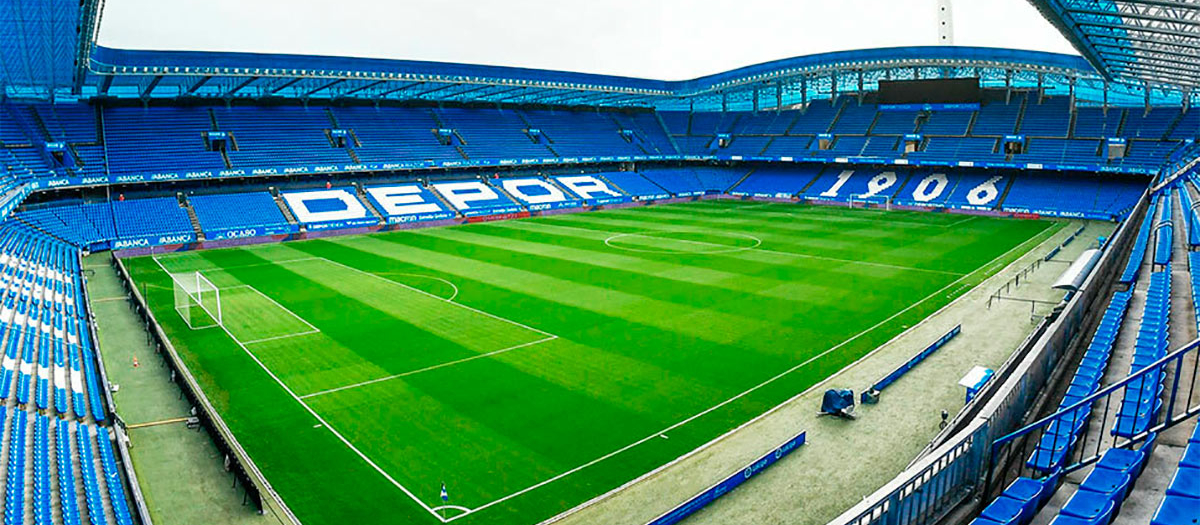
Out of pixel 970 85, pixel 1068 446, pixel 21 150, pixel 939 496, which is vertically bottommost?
pixel 939 496

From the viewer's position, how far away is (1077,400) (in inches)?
456

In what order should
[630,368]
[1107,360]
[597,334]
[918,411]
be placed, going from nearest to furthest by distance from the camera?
[1107,360] → [918,411] → [630,368] → [597,334]

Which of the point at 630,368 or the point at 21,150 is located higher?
the point at 21,150

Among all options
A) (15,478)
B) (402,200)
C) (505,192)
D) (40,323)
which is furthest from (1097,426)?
(505,192)

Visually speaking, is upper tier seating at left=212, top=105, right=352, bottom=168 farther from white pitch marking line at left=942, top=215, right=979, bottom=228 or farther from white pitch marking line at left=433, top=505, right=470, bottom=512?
white pitch marking line at left=433, top=505, right=470, bottom=512

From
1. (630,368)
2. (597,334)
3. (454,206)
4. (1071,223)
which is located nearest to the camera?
(630,368)

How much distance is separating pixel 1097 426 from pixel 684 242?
30645 mm

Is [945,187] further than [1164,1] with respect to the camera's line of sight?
Yes

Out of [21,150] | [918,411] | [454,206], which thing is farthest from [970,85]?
[21,150]

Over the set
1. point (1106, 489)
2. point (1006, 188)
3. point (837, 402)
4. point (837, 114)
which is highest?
point (837, 114)

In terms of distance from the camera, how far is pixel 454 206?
5488 centimetres

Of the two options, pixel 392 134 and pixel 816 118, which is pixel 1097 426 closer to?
pixel 392 134

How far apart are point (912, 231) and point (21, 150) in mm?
51685

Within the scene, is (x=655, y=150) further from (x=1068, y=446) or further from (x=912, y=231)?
(x=1068, y=446)
